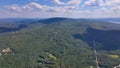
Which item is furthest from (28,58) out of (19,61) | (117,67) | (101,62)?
(117,67)

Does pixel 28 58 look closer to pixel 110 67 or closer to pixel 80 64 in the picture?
pixel 80 64

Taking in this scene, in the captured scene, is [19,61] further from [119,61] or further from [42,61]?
[119,61]

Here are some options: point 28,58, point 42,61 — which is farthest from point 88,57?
point 28,58

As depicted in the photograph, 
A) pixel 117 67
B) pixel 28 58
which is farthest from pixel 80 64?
pixel 28 58

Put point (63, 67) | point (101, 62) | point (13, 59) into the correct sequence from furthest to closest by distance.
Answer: point (13, 59) < point (101, 62) < point (63, 67)

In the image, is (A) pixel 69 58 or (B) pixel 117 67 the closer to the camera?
(B) pixel 117 67

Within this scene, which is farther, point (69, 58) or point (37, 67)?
point (69, 58)

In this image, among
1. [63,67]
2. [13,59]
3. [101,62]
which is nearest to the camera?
[63,67]

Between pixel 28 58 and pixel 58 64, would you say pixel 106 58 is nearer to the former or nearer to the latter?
pixel 58 64
